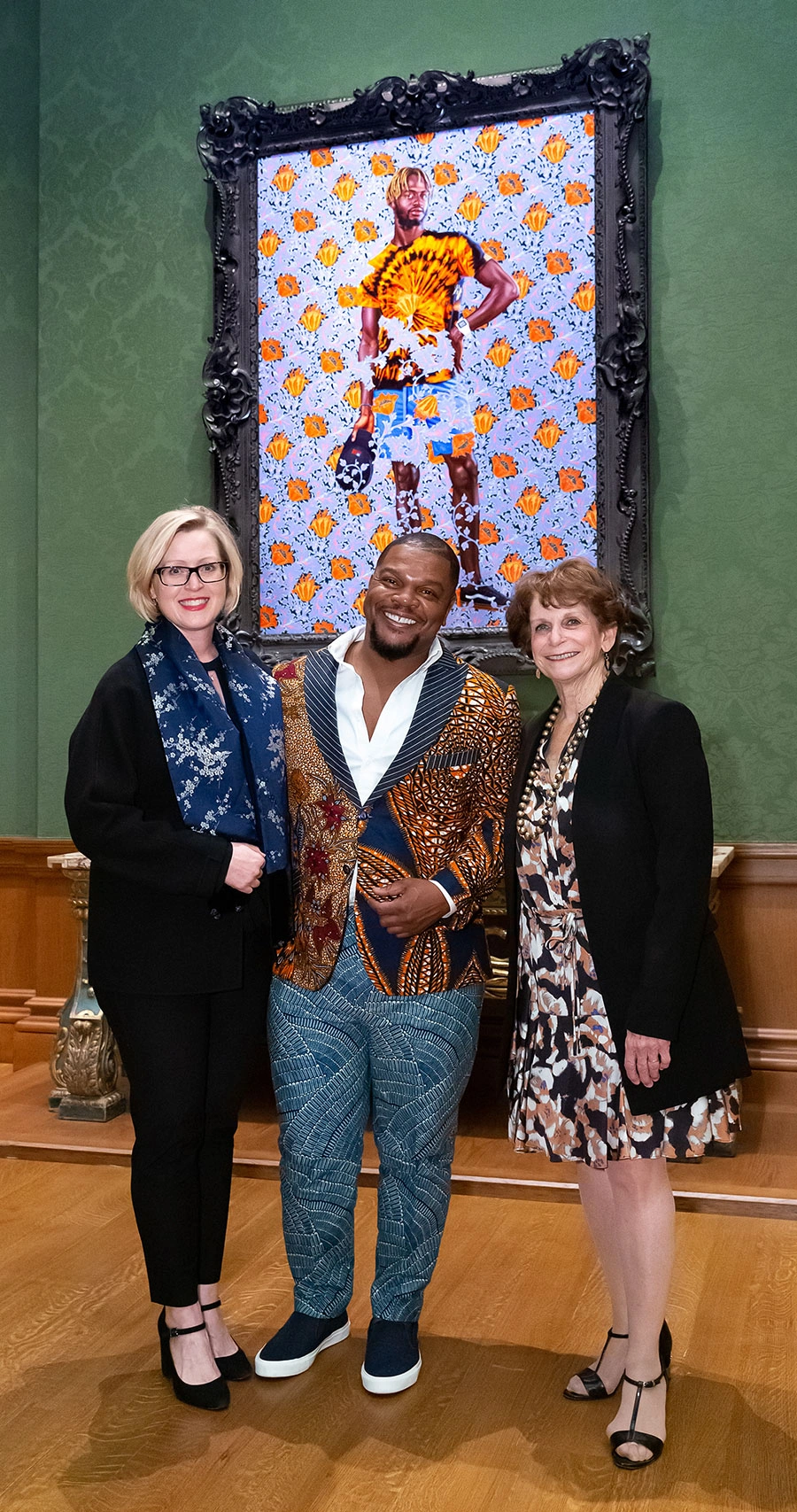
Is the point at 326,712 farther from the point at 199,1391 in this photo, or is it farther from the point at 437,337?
the point at 437,337

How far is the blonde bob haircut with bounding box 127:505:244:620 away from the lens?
2174 mm

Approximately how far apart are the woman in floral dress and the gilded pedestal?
6.32ft

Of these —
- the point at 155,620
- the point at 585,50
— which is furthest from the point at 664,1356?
the point at 585,50

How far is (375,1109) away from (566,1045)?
0.40 m

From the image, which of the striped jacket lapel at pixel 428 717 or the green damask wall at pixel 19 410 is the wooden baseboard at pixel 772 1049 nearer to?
the striped jacket lapel at pixel 428 717

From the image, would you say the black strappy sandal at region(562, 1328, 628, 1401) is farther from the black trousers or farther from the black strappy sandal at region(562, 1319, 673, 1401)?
the black trousers

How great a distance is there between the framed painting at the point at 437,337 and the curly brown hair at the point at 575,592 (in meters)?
1.65

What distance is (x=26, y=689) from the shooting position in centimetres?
439

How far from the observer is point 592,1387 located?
2.13m

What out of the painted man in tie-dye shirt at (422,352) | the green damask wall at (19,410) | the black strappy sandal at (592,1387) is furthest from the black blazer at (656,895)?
the green damask wall at (19,410)

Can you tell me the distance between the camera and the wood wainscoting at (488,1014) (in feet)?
12.0

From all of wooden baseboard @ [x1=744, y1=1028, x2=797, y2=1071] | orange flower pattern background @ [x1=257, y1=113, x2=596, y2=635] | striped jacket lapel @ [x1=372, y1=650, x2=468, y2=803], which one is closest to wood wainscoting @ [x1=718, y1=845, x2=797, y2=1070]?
wooden baseboard @ [x1=744, y1=1028, x2=797, y2=1071]

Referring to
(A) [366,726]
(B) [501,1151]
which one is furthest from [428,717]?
(B) [501,1151]

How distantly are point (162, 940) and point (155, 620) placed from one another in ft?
1.85
